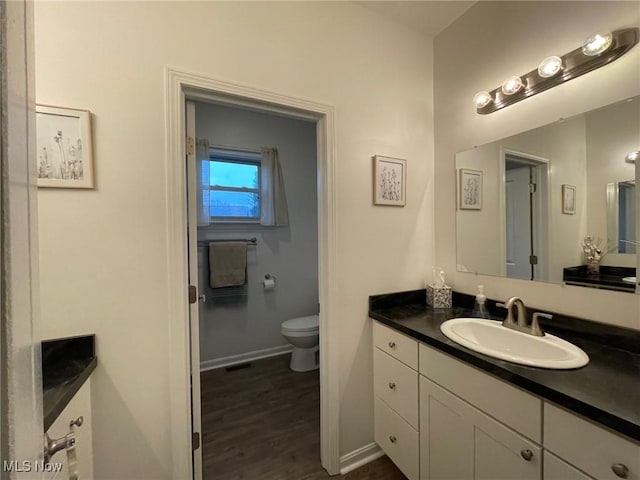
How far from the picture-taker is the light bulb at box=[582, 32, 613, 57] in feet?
3.41

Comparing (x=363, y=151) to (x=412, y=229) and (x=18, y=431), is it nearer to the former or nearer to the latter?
(x=412, y=229)

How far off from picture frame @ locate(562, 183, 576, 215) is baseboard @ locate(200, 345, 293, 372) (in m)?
2.67

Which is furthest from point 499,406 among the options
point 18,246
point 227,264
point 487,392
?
point 227,264

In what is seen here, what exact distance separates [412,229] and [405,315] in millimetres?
573

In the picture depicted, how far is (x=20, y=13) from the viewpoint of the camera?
0.33 metres

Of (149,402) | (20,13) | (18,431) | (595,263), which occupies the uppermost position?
(20,13)

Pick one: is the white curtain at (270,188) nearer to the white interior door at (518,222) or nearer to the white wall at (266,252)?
the white wall at (266,252)

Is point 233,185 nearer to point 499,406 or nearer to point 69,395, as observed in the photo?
point 69,395

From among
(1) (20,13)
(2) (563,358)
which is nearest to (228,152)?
(1) (20,13)

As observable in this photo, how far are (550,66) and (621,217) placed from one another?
727 millimetres

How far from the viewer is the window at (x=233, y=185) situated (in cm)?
260

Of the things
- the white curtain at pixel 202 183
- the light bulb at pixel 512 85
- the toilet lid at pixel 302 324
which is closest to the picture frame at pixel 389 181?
the light bulb at pixel 512 85

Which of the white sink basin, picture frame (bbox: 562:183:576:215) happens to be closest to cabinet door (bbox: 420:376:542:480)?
the white sink basin

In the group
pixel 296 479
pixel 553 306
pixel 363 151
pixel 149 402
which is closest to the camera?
pixel 149 402
